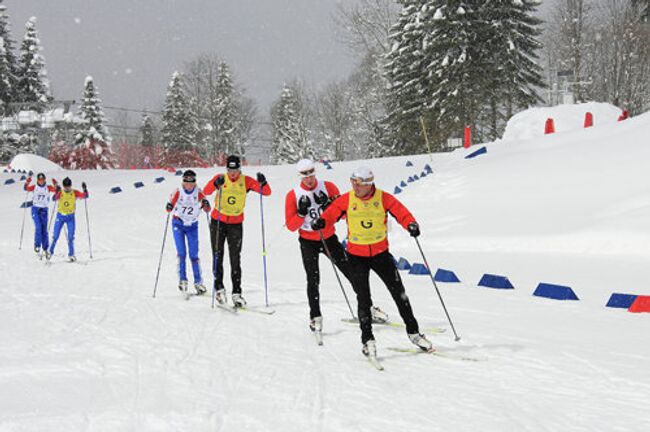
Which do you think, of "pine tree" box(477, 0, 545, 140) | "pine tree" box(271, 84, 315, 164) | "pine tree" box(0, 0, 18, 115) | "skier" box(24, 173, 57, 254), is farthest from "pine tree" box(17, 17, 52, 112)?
"skier" box(24, 173, 57, 254)

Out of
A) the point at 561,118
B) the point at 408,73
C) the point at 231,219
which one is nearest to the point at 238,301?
the point at 231,219

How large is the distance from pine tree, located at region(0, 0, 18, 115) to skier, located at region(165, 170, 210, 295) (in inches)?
1615

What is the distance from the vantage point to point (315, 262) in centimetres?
650

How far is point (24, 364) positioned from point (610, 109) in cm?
A: 2061

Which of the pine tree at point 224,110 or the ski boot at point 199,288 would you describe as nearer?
the ski boot at point 199,288

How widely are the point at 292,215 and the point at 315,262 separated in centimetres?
68

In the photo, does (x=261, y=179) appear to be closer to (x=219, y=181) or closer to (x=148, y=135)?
(x=219, y=181)

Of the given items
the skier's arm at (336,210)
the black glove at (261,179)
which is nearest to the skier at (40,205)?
the black glove at (261,179)

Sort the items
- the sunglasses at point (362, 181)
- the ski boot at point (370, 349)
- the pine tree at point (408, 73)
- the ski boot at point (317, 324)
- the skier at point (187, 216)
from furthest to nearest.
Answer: the pine tree at point (408, 73), the skier at point (187, 216), the ski boot at point (317, 324), the ski boot at point (370, 349), the sunglasses at point (362, 181)

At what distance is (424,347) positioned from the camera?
5.58 meters

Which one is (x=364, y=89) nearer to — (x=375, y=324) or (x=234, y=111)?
(x=234, y=111)

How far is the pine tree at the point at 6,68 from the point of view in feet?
144

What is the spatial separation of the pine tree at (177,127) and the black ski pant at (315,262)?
149ft

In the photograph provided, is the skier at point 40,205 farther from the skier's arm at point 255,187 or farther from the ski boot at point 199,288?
the skier's arm at point 255,187
